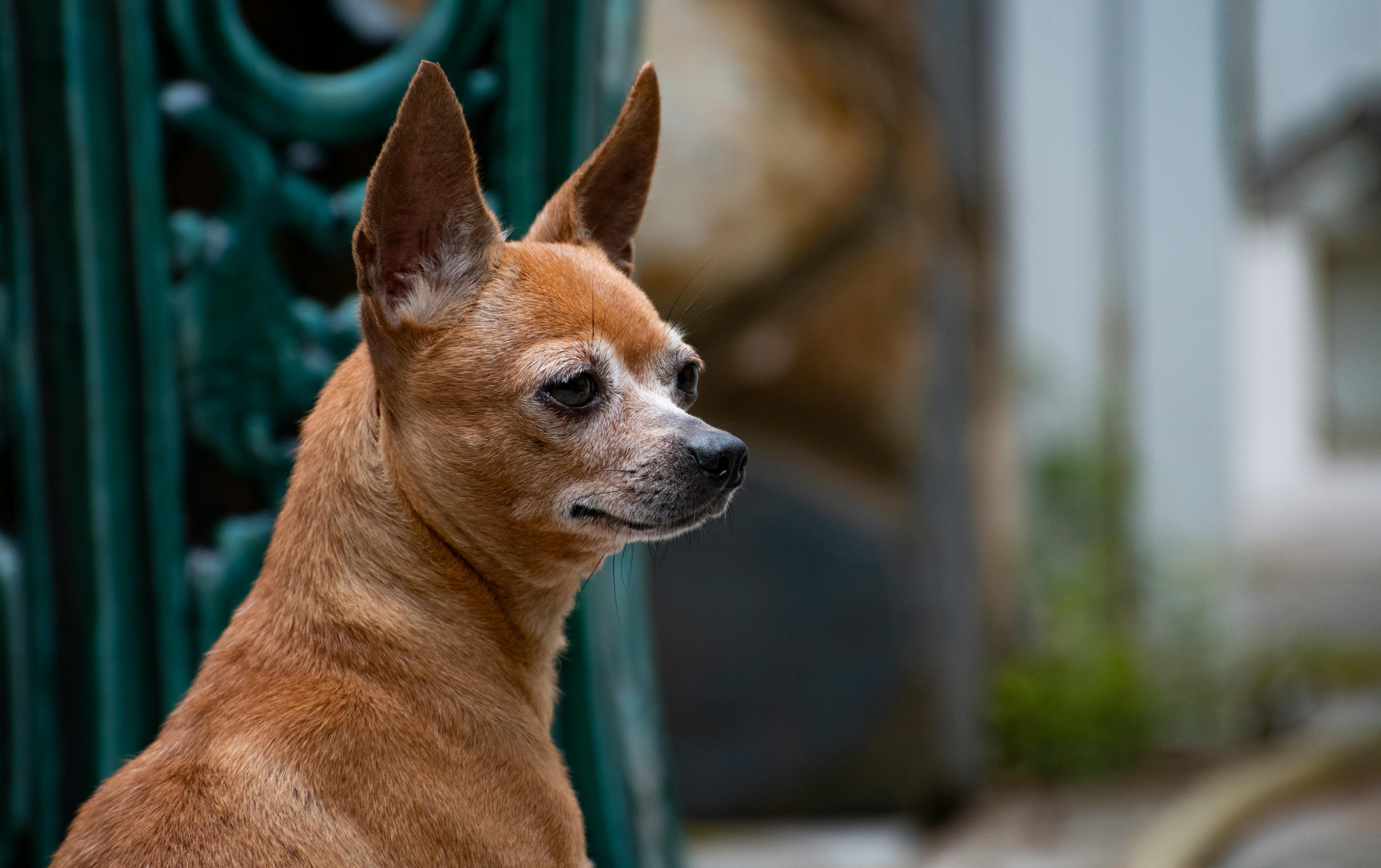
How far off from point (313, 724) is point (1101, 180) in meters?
4.01

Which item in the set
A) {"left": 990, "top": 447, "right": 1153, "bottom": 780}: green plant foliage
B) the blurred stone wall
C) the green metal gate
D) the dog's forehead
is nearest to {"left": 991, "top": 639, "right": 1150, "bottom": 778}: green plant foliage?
{"left": 990, "top": 447, "right": 1153, "bottom": 780}: green plant foliage

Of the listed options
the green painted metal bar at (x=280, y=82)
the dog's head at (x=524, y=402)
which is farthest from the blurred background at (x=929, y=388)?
the dog's head at (x=524, y=402)

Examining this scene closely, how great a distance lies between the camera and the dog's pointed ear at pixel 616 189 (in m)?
1.25

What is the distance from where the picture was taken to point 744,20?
330cm

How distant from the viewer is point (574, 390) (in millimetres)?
1274

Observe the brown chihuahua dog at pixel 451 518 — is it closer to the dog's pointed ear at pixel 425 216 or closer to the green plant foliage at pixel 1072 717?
the dog's pointed ear at pixel 425 216

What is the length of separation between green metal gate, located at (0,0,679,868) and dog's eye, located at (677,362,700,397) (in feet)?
1.14

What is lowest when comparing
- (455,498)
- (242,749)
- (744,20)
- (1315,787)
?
(1315,787)

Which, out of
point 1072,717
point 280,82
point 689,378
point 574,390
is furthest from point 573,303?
point 1072,717

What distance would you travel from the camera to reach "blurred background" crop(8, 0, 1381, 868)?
1.69 meters

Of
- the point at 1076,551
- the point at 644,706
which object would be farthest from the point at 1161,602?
the point at 644,706

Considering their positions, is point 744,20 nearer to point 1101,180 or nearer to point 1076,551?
point 1101,180

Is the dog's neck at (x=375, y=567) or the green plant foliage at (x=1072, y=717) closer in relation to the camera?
the dog's neck at (x=375, y=567)

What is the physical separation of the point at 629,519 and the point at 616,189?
1.23 feet
